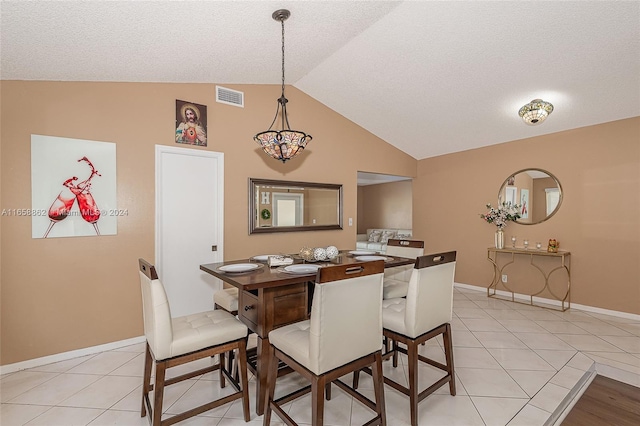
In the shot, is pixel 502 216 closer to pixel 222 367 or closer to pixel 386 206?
pixel 386 206

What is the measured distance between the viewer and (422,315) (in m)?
1.95

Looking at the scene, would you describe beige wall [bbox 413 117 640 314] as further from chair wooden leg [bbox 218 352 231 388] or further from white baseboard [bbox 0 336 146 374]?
white baseboard [bbox 0 336 146 374]

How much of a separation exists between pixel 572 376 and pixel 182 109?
4462mm

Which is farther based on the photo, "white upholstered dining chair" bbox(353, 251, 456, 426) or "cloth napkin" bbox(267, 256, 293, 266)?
"cloth napkin" bbox(267, 256, 293, 266)

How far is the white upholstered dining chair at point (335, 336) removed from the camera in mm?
1522

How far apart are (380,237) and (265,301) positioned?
639 centimetres

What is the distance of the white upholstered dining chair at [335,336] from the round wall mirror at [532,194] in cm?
400

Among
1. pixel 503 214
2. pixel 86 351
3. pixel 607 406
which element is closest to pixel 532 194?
pixel 503 214

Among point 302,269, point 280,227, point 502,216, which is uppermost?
point 502,216

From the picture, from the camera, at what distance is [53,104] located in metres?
2.69

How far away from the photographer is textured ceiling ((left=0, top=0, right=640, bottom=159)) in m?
2.14

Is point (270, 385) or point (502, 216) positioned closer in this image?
point (270, 385)

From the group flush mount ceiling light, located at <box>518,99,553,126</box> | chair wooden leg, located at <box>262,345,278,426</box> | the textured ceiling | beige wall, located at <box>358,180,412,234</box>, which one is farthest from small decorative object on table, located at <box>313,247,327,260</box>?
beige wall, located at <box>358,180,412,234</box>

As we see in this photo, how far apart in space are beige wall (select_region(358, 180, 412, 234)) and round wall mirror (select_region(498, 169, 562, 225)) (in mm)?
3284
